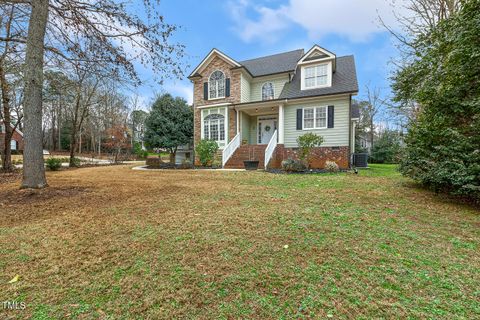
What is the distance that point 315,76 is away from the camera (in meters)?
13.9

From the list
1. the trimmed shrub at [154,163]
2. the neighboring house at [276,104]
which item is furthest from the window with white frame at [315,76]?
the trimmed shrub at [154,163]

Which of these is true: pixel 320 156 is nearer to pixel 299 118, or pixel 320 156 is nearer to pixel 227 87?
pixel 299 118

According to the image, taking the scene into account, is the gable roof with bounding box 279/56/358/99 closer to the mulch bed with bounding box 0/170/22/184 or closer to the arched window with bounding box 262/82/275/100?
the arched window with bounding box 262/82/275/100

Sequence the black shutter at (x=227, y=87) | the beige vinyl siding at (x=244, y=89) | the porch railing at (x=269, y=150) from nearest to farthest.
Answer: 1. the porch railing at (x=269, y=150)
2. the beige vinyl siding at (x=244, y=89)
3. the black shutter at (x=227, y=87)

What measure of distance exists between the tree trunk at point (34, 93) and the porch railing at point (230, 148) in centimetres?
850

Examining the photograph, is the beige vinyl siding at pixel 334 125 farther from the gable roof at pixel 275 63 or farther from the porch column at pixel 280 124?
the gable roof at pixel 275 63

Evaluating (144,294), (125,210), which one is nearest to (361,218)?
(144,294)

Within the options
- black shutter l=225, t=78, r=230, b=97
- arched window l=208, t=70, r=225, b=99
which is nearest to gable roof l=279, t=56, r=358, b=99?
black shutter l=225, t=78, r=230, b=97

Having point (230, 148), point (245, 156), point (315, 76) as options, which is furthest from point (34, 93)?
point (315, 76)

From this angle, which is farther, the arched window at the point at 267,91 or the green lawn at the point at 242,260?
the arched window at the point at 267,91

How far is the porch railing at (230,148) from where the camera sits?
519 inches

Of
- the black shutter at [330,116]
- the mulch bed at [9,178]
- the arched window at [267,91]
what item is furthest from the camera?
the arched window at [267,91]

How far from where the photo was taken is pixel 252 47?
20.0 metres

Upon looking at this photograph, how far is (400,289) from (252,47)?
21.3m
